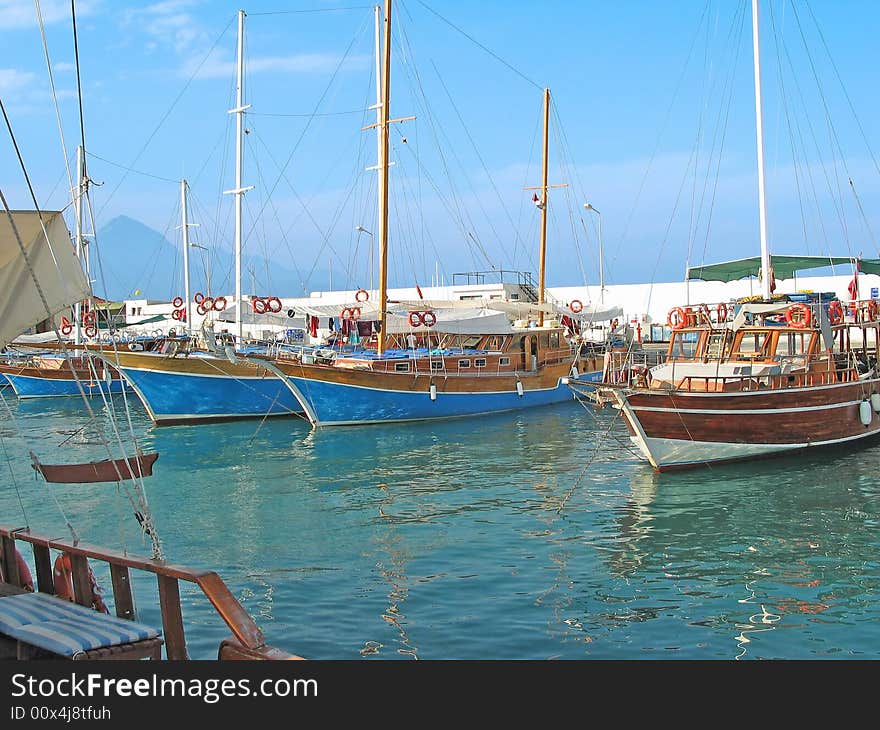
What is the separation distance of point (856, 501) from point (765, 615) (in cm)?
666

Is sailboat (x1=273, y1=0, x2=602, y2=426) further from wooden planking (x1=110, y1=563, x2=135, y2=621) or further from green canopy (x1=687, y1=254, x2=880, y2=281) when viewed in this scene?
wooden planking (x1=110, y1=563, x2=135, y2=621)

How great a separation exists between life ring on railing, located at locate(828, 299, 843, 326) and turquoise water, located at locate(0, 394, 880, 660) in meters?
3.94

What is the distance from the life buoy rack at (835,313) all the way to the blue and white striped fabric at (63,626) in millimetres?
19458

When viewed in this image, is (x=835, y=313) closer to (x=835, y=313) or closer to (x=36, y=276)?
(x=835, y=313)

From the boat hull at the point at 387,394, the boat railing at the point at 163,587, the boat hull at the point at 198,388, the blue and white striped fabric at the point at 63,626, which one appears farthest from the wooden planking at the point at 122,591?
the boat hull at the point at 198,388

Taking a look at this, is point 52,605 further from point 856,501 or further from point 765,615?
point 856,501

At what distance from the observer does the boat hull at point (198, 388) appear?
27828mm

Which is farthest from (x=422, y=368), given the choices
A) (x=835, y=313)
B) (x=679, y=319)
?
(x=835, y=313)

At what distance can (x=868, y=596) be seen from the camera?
31.3 ft

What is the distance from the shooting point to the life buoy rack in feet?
68.5

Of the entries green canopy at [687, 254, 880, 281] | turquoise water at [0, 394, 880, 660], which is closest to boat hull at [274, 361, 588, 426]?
turquoise water at [0, 394, 880, 660]

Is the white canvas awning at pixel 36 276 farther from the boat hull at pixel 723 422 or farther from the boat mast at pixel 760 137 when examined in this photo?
the boat mast at pixel 760 137

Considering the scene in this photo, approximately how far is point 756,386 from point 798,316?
339 cm
